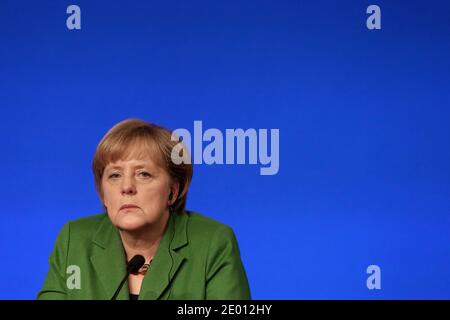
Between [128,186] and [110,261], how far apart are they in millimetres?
221

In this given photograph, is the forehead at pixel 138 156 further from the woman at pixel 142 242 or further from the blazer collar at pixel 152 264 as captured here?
the blazer collar at pixel 152 264

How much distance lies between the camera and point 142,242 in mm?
2188

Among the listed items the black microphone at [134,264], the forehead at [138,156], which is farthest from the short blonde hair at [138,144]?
the black microphone at [134,264]

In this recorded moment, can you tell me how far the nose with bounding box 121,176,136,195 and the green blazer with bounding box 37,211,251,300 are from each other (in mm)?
144

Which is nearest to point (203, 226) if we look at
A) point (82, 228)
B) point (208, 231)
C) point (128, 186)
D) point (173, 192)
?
point (208, 231)

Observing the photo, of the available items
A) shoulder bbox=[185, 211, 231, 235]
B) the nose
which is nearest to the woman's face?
the nose

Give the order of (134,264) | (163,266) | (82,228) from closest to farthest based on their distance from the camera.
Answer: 1. (134,264)
2. (163,266)
3. (82,228)

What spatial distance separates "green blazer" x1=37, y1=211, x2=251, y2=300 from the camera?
6.88ft

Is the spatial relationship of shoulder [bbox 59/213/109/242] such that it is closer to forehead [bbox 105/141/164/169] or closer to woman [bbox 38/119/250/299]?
woman [bbox 38/119/250/299]

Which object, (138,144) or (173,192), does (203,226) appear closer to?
(173,192)

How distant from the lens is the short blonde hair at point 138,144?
2143mm

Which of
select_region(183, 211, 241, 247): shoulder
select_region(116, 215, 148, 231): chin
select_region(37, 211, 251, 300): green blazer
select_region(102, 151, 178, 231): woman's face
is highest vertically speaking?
select_region(102, 151, 178, 231): woman's face
